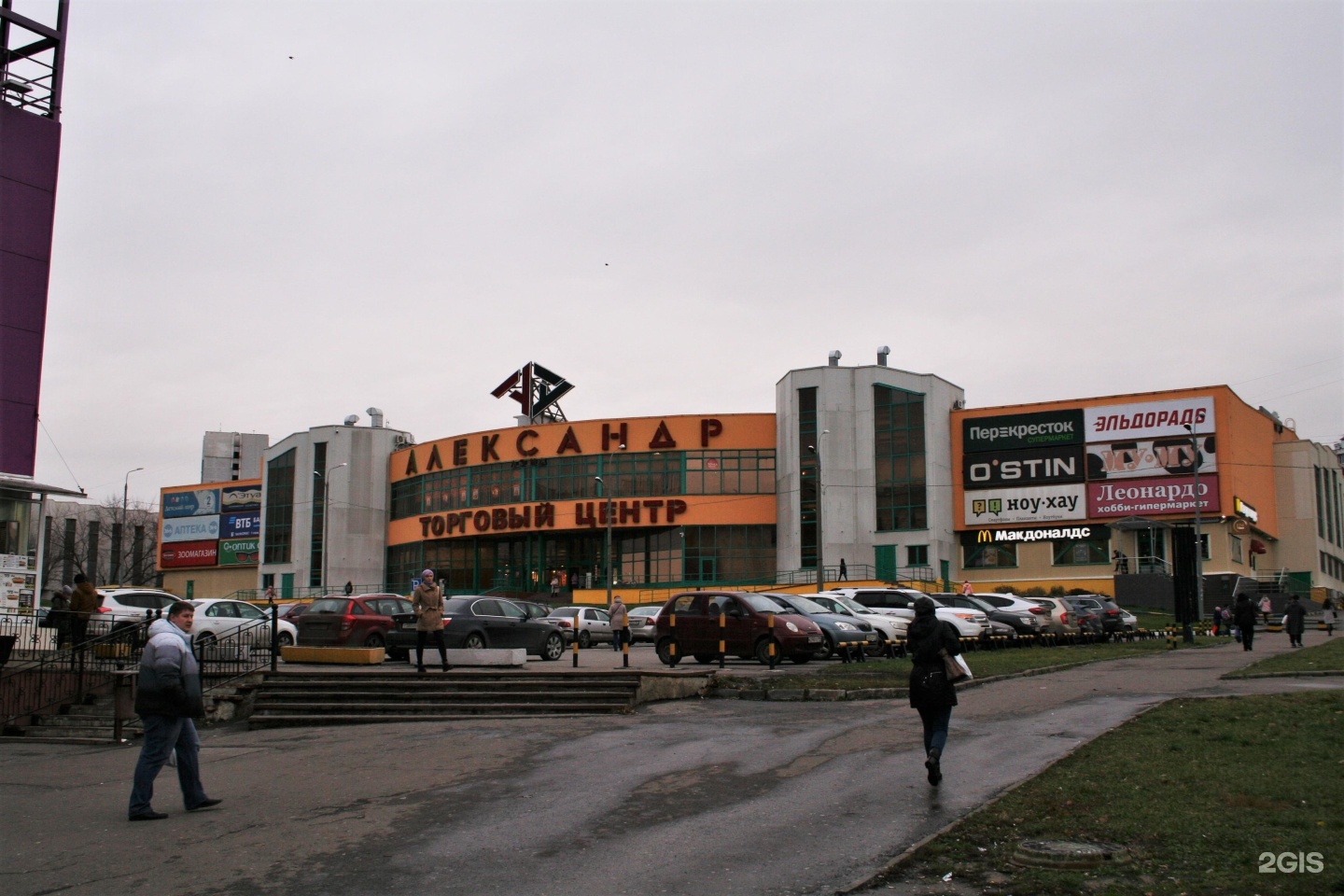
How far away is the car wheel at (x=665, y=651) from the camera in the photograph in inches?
895

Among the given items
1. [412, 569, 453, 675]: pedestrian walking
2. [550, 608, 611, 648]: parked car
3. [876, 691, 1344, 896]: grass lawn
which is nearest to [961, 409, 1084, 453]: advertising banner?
[550, 608, 611, 648]: parked car

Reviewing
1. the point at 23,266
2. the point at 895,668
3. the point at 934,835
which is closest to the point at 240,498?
the point at 23,266

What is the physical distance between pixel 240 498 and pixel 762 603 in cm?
6805

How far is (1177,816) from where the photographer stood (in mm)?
Result: 8078

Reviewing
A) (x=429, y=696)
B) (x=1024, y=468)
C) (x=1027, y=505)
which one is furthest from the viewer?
(x=1024, y=468)

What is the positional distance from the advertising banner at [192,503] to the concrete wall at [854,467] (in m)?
45.3

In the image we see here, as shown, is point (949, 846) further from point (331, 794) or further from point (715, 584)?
point (715, 584)

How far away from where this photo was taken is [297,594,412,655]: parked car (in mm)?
24453

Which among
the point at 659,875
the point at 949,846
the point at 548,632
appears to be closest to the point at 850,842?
the point at 949,846

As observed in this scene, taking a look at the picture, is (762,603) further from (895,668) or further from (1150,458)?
(1150,458)

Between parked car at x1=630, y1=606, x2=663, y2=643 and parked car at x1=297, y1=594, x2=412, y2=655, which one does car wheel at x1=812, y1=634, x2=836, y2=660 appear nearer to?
parked car at x1=297, y1=594, x2=412, y2=655

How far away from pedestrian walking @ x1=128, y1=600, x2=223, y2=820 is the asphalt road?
0.28 metres

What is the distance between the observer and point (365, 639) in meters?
24.8

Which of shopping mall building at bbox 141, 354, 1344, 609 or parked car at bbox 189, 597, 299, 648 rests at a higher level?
shopping mall building at bbox 141, 354, 1344, 609
